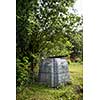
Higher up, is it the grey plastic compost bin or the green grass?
the grey plastic compost bin

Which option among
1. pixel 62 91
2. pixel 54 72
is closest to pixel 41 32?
pixel 54 72

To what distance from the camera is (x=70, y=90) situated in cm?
170

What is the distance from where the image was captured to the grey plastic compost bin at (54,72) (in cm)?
170

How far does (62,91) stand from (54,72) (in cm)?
15

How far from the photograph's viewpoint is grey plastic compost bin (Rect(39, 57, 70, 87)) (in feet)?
5.59

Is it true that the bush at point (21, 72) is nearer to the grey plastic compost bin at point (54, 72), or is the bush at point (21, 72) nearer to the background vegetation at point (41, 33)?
the background vegetation at point (41, 33)

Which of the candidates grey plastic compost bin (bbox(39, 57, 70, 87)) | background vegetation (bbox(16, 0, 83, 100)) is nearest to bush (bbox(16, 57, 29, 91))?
background vegetation (bbox(16, 0, 83, 100))

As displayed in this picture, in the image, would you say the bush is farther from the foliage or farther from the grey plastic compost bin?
the grey plastic compost bin

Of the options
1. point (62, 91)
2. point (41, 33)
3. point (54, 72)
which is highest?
point (41, 33)

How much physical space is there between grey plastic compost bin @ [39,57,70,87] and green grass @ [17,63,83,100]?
1.4 inches

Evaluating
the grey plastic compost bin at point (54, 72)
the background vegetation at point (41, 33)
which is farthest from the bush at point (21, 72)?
the grey plastic compost bin at point (54, 72)

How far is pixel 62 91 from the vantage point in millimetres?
1707

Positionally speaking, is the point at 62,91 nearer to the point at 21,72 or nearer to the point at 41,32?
the point at 21,72

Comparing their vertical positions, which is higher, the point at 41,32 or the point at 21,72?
the point at 41,32
